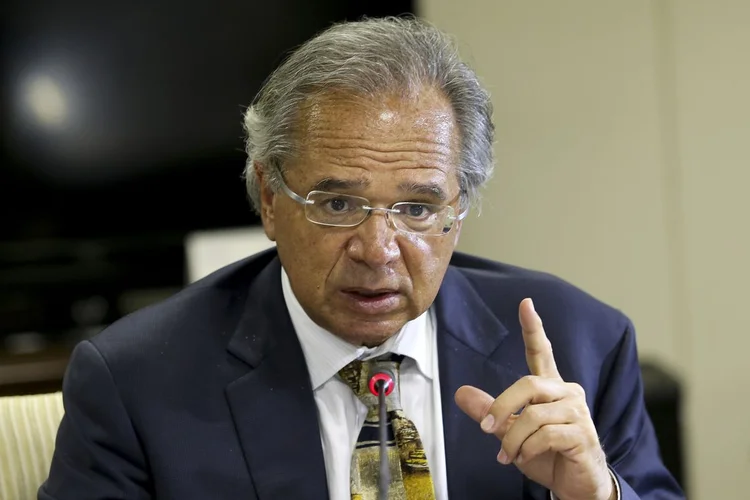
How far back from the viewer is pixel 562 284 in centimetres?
175

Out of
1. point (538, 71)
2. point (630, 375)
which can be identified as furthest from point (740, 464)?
point (630, 375)

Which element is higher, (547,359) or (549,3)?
(549,3)

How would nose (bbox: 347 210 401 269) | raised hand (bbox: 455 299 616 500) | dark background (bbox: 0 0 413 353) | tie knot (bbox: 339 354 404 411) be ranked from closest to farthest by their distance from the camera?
raised hand (bbox: 455 299 616 500) → nose (bbox: 347 210 401 269) → tie knot (bbox: 339 354 404 411) → dark background (bbox: 0 0 413 353)

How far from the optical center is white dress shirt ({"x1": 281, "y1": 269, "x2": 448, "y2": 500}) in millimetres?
1539

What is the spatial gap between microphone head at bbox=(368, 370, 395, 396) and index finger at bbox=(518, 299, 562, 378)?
0.21 meters

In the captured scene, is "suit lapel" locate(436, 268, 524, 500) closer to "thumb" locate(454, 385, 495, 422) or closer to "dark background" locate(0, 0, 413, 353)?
"thumb" locate(454, 385, 495, 422)

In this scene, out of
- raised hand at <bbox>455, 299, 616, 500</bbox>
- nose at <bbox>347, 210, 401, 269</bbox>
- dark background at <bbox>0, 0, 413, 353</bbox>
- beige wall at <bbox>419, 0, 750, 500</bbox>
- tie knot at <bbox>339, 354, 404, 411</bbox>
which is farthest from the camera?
beige wall at <bbox>419, 0, 750, 500</bbox>

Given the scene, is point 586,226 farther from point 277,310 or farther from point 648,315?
point 277,310

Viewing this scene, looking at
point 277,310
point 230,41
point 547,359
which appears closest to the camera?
point 547,359

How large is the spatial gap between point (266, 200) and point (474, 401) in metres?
0.47

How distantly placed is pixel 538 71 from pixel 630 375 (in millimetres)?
1938

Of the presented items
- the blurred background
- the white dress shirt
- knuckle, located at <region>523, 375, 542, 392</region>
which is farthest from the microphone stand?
the blurred background

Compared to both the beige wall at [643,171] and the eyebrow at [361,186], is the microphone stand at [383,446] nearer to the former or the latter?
the eyebrow at [361,186]

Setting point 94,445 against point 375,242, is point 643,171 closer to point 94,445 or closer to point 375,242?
point 375,242
